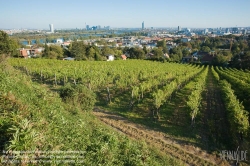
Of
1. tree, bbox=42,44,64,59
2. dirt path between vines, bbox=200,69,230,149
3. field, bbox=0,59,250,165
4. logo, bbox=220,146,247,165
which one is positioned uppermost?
tree, bbox=42,44,64,59

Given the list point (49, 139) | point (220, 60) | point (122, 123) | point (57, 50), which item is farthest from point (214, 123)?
point (220, 60)

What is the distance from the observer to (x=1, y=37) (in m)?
29.6

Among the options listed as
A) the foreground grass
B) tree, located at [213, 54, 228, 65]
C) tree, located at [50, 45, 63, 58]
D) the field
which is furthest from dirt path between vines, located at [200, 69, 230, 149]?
tree, located at [50, 45, 63, 58]

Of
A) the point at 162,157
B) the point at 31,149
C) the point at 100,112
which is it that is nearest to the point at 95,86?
the point at 100,112

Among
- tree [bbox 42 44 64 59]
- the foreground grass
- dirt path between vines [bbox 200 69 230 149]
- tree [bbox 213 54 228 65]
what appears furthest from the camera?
tree [bbox 213 54 228 65]

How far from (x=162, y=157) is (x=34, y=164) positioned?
8121mm

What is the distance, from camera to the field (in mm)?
5582

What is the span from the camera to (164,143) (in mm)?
12258

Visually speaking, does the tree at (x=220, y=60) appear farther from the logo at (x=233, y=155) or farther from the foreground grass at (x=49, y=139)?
the foreground grass at (x=49, y=139)

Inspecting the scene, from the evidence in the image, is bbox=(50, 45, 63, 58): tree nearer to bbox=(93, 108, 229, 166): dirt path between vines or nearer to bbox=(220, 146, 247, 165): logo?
bbox=(93, 108, 229, 166): dirt path between vines

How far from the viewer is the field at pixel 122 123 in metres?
5.58

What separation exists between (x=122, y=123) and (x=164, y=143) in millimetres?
4386

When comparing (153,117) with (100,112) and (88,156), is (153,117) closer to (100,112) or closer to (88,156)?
(100,112)

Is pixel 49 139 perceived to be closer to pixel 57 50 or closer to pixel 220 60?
pixel 57 50
